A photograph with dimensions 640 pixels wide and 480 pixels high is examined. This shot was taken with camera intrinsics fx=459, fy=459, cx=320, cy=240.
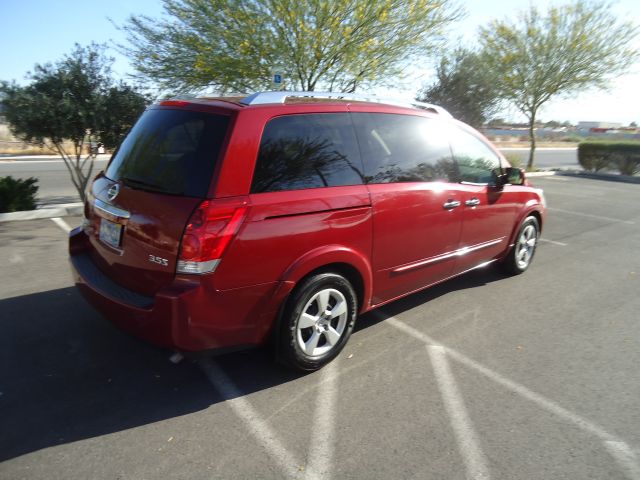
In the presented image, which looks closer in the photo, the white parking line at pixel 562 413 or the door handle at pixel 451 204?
the white parking line at pixel 562 413

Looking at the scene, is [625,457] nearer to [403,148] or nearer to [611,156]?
[403,148]

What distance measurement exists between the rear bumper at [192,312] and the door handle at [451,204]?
1.87m

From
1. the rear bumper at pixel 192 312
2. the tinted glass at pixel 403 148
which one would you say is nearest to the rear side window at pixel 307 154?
the tinted glass at pixel 403 148

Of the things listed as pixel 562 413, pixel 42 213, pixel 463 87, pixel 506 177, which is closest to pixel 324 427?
pixel 562 413

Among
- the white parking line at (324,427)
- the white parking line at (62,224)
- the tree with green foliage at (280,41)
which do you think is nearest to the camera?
the white parking line at (324,427)

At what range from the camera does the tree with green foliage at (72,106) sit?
7.09 meters

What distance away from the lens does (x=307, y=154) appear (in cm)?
311

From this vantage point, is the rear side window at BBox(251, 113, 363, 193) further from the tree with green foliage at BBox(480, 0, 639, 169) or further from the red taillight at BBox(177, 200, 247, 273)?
the tree with green foliage at BBox(480, 0, 639, 169)

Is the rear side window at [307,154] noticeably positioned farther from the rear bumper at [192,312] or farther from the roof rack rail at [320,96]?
the rear bumper at [192,312]

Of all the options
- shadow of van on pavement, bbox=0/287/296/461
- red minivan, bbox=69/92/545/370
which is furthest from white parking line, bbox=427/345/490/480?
shadow of van on pavement, bbox=0/287/296/461

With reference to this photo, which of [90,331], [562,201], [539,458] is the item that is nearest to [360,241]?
[539,458]

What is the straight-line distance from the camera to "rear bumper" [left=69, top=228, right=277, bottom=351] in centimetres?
263

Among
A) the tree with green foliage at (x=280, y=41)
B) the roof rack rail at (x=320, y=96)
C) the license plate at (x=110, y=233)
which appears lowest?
the license plate at (x=110, y=233)

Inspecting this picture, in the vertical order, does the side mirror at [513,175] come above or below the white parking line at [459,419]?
above
